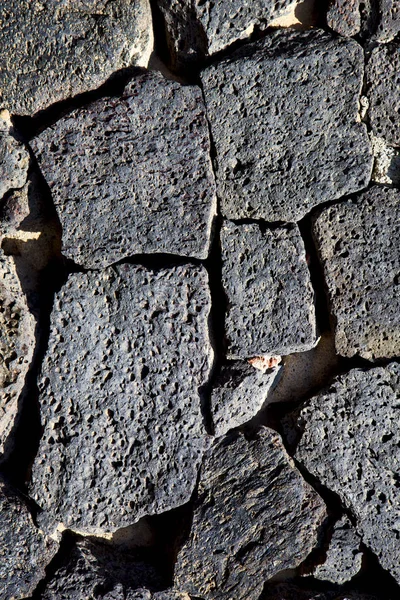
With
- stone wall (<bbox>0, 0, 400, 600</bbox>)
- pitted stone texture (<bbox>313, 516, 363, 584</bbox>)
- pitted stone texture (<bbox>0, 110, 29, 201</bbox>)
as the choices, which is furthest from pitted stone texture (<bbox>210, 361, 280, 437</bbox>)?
pitted stone texture (<bbox>0, 110, 29, 201</bbox>)

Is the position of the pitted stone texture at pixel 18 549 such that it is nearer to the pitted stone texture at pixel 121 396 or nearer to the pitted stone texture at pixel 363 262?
the pitted stone texture at pixel 121 396

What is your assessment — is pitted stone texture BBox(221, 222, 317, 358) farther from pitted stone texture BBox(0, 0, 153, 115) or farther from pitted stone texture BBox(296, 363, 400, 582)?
pitted stone texture BBox(0, 0, 153, 115)

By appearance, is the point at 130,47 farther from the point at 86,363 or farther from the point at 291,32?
the point at 86,363

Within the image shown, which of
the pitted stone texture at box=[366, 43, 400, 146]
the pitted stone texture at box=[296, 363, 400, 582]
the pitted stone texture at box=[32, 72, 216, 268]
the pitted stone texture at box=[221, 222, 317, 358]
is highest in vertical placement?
the pitted stone texture at box=[366, 43, 400, 146]

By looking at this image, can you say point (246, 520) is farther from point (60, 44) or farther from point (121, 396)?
→ point (60, 44)

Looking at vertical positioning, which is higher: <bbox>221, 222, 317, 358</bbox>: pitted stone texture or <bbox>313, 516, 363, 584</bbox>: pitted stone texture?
<bbox>221, 222, 317, 358</bbox>: pitted stone texture

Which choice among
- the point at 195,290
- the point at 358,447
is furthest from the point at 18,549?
the point at 358,447

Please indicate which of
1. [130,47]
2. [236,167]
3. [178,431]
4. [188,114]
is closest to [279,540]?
[178,431]
